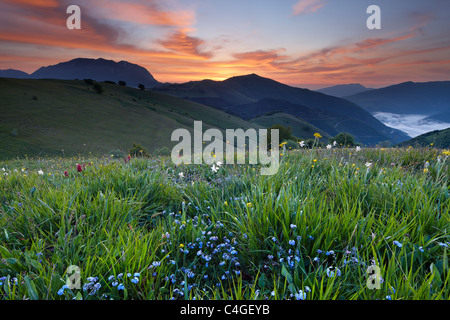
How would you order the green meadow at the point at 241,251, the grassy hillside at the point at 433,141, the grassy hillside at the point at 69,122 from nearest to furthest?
the green meadow at the point at 241,251 → the grassy hillside at the point at 433,141 → the grassy hillside at the point at 69,122

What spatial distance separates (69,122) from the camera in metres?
66.1

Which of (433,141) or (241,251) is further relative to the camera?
(433,141)

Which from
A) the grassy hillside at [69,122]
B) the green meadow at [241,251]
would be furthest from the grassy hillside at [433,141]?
the grassy hillside at [69,122]

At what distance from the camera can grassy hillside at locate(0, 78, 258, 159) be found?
164 ft

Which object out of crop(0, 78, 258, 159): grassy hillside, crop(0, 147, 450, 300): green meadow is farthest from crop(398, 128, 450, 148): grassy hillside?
crop(0, 78, 258, 159): grassy hillside

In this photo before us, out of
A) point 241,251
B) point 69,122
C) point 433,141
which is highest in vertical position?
point 69,122

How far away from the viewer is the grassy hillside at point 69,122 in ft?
164

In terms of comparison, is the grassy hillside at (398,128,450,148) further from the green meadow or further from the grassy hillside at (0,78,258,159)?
the grassy hillside at (0,78,258,159)

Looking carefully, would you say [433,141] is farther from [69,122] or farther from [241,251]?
[69,122]

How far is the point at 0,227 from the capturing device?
2561 millimetres

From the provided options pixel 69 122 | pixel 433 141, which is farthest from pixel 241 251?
pixel 69 122

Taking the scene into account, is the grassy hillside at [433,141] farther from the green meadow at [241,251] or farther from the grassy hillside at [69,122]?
the grassy hillside at [69,122]

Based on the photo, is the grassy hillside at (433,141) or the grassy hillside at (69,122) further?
the grassy hillside at (69,122)

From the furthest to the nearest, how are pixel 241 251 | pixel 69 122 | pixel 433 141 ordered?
1. pixel 69 122
2. pixel 433 141
3. pixel 241 251
